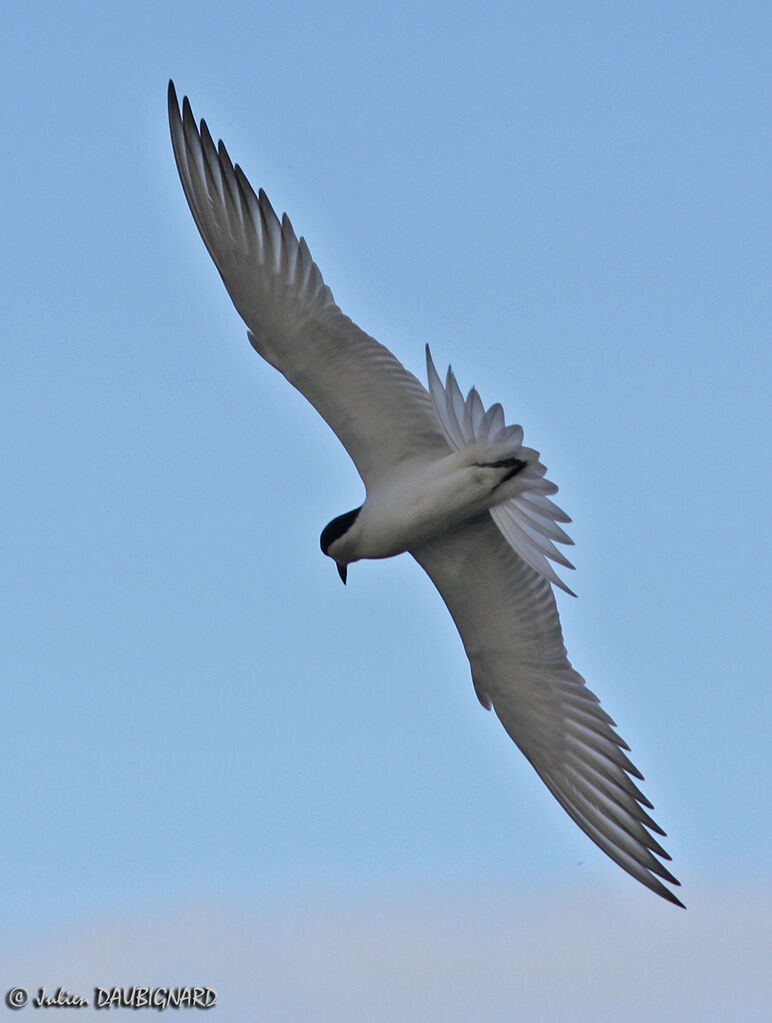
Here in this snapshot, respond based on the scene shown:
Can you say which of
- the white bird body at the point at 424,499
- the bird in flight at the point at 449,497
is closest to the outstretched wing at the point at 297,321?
the bird in flight at the point at 449,497

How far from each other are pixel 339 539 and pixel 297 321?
138 cm

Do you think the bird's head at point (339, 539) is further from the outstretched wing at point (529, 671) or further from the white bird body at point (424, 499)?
the outstretched wing at point (529, 671)

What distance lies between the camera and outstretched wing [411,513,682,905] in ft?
30.1

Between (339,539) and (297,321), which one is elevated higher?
(297,321)

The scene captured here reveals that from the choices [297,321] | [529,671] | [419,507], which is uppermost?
[297,321]

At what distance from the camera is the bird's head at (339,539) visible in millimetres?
9211

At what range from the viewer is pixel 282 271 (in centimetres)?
872

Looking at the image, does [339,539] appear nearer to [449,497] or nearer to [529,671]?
[449,497]

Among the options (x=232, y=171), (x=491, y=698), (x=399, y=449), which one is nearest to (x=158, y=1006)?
(x=491, y=698)

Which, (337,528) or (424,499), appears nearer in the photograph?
(424,499)

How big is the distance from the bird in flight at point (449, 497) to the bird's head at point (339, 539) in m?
0.02

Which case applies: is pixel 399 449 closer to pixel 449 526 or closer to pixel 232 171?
pixel 449 526

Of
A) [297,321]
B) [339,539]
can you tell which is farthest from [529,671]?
[297,321]

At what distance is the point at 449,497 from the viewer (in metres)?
8.56
